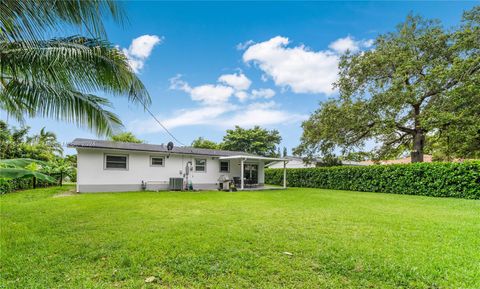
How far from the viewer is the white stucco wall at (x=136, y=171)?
45.4ft

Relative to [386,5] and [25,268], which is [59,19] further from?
[386,5]

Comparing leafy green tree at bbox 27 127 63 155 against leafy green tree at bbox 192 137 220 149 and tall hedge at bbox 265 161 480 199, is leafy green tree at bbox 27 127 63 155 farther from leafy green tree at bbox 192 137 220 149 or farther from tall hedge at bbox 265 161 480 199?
tall hedge at bbox 265 161 480 199

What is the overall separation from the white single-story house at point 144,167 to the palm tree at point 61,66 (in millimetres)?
9334

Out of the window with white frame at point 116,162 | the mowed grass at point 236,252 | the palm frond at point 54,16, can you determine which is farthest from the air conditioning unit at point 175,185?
the palm frond at point 54,16

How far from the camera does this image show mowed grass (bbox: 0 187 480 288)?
3051 millimetres

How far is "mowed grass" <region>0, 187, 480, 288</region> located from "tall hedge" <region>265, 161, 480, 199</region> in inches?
284

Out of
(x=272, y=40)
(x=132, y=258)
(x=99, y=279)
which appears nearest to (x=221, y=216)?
(x=132, y=258)

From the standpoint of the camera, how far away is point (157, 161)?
643 inches

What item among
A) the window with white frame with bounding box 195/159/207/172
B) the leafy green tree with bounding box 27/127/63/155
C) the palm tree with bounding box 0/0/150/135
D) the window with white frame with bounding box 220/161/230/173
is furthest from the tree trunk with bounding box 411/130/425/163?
the leafy green tree with bounding box 27/127/63/155

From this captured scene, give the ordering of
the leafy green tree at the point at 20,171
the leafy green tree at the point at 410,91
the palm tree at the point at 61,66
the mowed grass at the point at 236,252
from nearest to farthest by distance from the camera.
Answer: the leafy green tree at the point at 20,171, the mowed grass at the point at 236,252, the palm tree at the point at 61,66, the leafy green tree at the point at 410,91

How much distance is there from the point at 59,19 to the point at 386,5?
1464 centimetres

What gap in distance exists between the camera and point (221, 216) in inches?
272

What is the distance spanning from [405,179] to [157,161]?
1523 centimetres

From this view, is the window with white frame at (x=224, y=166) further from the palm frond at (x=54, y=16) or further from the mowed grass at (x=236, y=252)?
the palm frond at (x=54, y=16)
